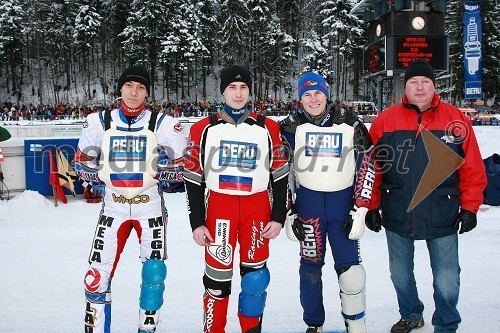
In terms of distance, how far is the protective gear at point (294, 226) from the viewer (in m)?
3.44

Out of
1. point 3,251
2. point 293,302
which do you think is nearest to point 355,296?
point 293,302

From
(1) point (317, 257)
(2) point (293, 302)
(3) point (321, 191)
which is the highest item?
(3) point (321, 191)

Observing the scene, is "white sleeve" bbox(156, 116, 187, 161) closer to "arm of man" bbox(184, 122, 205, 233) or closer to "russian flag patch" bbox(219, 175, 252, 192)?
"arm of man" bbox(184, 122, 205, 233)

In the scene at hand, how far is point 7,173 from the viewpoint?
8.94 meters

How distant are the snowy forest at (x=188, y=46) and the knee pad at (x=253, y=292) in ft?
137

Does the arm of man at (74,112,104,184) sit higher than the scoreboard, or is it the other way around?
the scoreboard

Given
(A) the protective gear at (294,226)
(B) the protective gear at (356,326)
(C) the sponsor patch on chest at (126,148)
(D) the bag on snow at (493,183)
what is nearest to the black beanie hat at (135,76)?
(C) the sponsor patch on chest at (126,148)

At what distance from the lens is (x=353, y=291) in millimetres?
3361

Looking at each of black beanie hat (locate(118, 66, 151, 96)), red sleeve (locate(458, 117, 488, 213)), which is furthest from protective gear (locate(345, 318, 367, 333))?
black beanie hat (locate(118, 66, 151, 96))

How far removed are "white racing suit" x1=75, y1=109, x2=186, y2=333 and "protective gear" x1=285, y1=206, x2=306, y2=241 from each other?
3.04ft

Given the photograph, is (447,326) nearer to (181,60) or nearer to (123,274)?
(123,274)

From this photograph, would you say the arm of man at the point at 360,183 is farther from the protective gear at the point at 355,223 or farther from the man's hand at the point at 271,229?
the man's hand at the point at 271,229

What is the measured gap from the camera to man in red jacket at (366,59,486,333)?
11.1ft

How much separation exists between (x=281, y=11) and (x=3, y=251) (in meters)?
54.8
